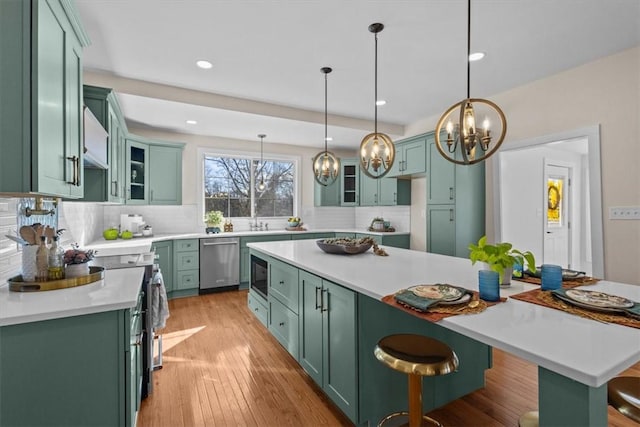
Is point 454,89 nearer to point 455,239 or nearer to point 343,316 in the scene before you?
point 455,239

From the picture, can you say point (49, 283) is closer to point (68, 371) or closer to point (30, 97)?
point (68, 371)

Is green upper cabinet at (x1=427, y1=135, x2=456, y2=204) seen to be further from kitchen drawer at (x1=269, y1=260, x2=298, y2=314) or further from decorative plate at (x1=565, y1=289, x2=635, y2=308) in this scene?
decorative plate at (x1=565, y1=289, x2=635, y2=308)

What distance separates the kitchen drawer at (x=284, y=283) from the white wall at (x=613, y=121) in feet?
9.70

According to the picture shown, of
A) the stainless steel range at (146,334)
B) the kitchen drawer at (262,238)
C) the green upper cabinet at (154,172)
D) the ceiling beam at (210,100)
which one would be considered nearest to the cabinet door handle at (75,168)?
the stainless steel range at (146,334)

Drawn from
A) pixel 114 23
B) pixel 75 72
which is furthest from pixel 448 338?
pixel 114 23

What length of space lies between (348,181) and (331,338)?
4378 millimetres

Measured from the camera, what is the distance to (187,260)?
4.51m

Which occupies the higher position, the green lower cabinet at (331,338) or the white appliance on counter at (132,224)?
the white appliance on counter at (132,224)

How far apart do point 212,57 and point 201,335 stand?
8.67 feet

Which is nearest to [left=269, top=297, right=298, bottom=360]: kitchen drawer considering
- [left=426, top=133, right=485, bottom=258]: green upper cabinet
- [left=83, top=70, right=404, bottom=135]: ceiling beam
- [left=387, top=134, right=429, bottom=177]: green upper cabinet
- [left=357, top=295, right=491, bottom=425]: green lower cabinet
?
[left=357, top=295, right=491, bottom=425]: green lower cabinet

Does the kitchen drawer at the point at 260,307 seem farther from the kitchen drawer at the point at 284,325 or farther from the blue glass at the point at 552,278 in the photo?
the blue glass at the point at 552,278

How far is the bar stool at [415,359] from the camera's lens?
1.36m

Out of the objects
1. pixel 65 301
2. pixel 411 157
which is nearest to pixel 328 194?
pixel 411 157

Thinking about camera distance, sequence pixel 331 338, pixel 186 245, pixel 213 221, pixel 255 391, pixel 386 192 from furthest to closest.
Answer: pixel 386 192, pixel 213 221, pixel 186 245, pixel 255 391, pixel 331 338
